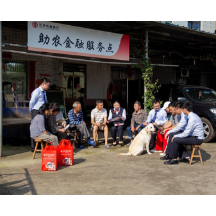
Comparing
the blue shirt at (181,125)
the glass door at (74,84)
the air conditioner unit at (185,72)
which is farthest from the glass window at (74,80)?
the blue shirt at (181,125)

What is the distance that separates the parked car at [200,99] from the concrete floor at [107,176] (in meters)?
1.85

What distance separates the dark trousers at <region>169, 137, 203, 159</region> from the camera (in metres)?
6.15

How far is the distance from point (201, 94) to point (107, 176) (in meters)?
5.82

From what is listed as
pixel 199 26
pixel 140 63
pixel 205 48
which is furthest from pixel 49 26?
pixel 199 26

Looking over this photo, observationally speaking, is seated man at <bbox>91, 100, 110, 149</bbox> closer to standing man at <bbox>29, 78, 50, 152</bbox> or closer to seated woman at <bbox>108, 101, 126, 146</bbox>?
seated woman at <bbox>108, 101, 126, 146</bbox>

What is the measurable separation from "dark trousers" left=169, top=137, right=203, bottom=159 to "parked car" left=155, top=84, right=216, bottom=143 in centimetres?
279

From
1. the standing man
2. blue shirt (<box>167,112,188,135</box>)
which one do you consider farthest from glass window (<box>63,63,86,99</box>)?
blue shirt (<box>167,112,188,135</box>)

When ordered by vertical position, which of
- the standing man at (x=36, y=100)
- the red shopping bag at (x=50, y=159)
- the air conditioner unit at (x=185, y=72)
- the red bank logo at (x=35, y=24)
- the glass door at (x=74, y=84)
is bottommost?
the red shopping bag at (x=50, y=159)

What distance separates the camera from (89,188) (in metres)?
4.64

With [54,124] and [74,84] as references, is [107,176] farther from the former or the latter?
[74,84]

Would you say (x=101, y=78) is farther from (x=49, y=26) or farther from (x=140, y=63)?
(x=49, y=26)

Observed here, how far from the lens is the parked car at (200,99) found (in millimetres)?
8914

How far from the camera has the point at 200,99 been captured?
9695 mm

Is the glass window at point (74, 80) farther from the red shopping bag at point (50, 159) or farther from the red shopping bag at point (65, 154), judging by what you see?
the red shopping bag at point (50, 159)
